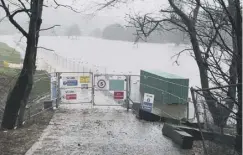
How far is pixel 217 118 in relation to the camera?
5742 mm

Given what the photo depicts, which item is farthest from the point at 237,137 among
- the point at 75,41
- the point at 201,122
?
the point at 75,41

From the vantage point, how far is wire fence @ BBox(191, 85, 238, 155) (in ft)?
18.5

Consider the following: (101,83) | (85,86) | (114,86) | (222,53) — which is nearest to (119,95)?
(114,86)

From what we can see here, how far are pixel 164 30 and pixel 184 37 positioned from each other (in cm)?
165

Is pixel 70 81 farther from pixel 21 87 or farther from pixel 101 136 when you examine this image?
pixel 101 136

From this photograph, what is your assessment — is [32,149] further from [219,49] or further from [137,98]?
[137,98]

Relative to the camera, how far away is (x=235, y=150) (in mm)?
5977

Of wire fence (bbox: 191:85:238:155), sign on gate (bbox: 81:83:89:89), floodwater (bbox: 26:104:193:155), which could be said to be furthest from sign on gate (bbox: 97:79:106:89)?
wire fence (bbox: 191:85:238:155)

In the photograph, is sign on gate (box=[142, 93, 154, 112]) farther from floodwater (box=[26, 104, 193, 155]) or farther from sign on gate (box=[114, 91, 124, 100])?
sign on gate (box=[114, 91, 124, 100])

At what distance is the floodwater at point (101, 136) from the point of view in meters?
8.30

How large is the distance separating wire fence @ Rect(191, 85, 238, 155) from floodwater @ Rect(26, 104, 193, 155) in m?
2.25

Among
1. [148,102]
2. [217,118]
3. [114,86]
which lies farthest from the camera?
[114,86]

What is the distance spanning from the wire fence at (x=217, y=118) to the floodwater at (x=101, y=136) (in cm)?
225

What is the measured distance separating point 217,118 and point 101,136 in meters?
4.69
